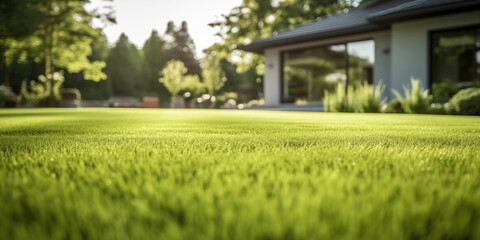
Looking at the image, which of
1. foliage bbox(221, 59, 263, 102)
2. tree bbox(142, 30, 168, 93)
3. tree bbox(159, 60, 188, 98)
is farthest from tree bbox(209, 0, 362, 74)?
tree bbox(142, 30, 168, 93)

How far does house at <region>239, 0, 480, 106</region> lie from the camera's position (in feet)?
38.3

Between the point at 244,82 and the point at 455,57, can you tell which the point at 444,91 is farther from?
the point at 244,82

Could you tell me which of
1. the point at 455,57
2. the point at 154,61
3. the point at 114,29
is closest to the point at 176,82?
the point at 114,29

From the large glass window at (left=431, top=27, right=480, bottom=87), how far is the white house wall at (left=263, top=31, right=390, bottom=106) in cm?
184

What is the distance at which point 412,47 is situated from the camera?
1233 cm

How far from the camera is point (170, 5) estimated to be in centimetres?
1355

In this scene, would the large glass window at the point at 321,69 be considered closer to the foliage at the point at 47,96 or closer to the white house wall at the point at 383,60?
the white house wall at the point at 383,60

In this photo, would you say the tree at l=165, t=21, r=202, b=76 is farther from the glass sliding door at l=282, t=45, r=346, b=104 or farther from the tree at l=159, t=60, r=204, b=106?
the glass sliding door at l=282, t=45, r=346, b=104

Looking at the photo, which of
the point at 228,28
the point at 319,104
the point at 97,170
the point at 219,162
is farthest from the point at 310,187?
the point at 228,28

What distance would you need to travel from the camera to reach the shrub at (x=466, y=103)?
8.11 metres

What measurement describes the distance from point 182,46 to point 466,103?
55.7m

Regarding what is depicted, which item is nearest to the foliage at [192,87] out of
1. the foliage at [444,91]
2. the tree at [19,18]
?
the tree at [19,18]

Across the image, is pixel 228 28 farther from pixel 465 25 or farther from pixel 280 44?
pixel 465 25

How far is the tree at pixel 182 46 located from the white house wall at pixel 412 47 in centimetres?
4652
